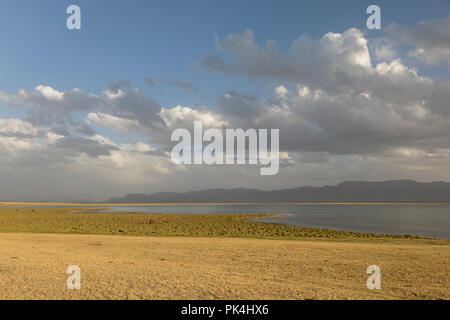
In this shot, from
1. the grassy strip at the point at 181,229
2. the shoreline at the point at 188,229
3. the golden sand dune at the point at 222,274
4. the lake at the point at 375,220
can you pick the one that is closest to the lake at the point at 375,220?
the lake at the point at 375,220

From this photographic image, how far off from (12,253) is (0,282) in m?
7.18

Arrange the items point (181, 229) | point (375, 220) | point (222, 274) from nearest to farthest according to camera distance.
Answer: point (222, 274) < point (181, 229) < point (375, 220)

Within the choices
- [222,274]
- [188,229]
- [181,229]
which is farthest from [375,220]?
[222,274]

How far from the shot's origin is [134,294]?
9.98 meters

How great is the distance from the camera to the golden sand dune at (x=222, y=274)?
10117 mm

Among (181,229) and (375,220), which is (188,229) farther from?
(375,220)

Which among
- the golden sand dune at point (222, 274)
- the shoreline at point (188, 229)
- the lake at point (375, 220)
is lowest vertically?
the lake at point (375, 220)

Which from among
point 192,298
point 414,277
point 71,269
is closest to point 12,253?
point 71,269

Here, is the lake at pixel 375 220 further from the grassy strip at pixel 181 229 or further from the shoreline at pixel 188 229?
the grassy strip at pixel 181 229

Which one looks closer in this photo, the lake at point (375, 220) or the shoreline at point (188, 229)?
the shoreline at point (188, 229)

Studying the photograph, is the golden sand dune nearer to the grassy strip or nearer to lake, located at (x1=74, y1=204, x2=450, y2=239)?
the grassy strip

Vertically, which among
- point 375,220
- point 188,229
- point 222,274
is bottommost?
point 375,220

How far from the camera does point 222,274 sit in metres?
12.9

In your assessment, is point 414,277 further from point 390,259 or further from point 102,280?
point 102,280
